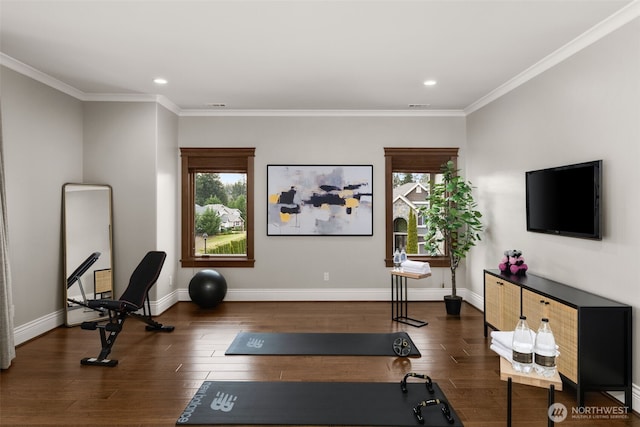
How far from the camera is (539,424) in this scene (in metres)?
2.63

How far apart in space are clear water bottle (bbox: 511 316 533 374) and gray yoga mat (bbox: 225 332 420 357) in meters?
1.89

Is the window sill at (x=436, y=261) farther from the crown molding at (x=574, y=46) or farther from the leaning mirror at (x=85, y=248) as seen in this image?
the leaning mirror at (x=85, y=248)

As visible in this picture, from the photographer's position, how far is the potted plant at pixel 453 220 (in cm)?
527

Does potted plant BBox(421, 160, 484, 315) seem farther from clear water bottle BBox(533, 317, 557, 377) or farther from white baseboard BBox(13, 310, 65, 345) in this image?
white baseboard BBox(13, 310, 65, 345)

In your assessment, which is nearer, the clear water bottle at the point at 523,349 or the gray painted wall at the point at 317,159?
the clear water bottle at the point at 523,349

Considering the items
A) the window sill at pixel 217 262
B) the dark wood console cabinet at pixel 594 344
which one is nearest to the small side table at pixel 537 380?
the dark wood console cabinet at pixel 594 344

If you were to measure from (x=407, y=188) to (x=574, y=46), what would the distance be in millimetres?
2983

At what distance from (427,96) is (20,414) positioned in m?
4.94

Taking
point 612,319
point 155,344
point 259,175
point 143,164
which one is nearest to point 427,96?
point 259,175

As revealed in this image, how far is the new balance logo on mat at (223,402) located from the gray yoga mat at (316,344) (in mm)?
854

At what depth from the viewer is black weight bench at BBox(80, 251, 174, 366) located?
12.0ft

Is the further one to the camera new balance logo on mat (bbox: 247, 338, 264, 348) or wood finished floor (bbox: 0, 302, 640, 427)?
new balance logo on mat (bbox: 247, 338, 264, 348)

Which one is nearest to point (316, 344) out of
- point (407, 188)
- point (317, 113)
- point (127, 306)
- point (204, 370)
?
point (204, 370)

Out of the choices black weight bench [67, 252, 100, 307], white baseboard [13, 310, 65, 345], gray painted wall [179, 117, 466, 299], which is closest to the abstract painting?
gray painted wall [179, 117, 466, 299]
